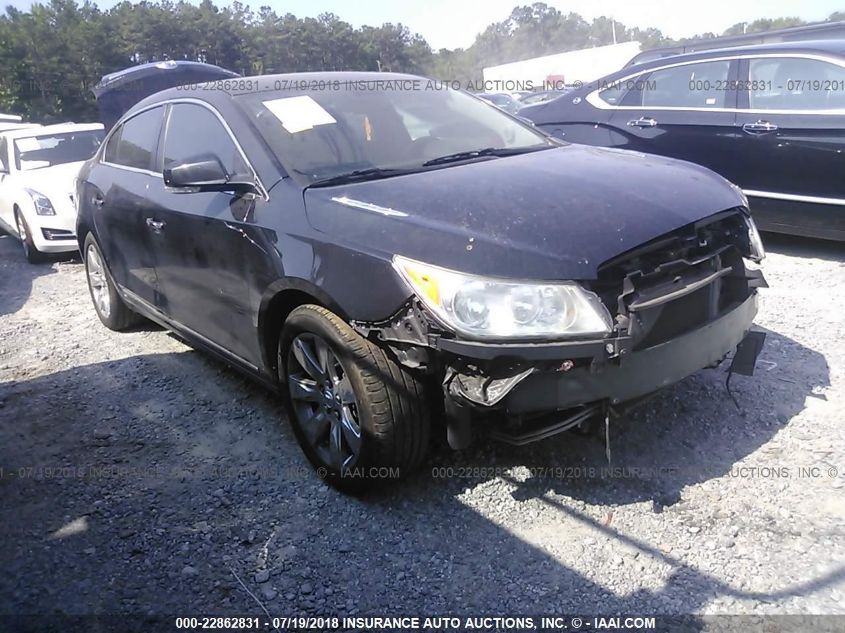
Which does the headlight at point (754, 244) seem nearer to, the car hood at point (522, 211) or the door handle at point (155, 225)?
the car hood at point (522, 211)

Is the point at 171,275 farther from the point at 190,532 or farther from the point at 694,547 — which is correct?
the point at 694,547

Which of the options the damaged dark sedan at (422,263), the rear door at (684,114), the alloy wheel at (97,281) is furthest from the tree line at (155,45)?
the damaged dark sedan at (422,263)

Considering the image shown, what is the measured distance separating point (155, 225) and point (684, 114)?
14.1ft

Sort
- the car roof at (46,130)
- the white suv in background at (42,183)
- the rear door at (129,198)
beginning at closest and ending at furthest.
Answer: the rear door at (129,198) < the white suv in background at (42,183) < the car roof at (46,130)

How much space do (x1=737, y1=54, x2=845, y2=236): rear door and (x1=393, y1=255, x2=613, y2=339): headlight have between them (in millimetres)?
3679

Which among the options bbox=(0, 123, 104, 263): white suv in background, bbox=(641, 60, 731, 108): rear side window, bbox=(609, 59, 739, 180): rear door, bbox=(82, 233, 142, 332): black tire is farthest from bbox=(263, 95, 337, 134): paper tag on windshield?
bbox=(0, 123, 104, 263): white suv in background

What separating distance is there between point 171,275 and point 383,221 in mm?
1657

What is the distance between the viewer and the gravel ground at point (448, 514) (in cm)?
226

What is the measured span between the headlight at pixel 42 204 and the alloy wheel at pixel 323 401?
560 centimetres

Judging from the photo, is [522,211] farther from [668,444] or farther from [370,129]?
[668,444]

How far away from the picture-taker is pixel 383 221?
8.09 feet

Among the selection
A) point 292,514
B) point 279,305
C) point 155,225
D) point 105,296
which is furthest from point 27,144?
point 292,514

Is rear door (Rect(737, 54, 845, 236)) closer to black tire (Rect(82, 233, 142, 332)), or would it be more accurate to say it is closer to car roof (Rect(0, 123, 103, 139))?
black tire (Rect(82, 233, 142, 332))

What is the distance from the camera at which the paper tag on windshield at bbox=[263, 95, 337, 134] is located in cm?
312
